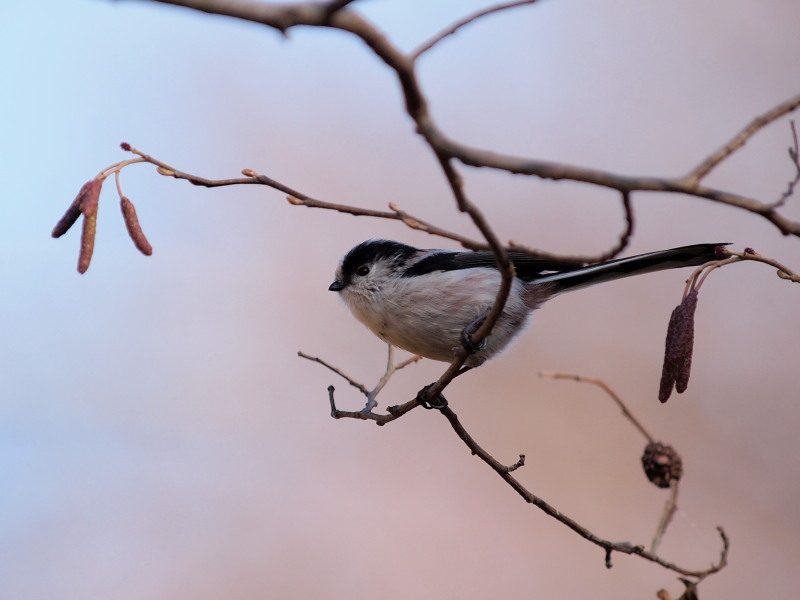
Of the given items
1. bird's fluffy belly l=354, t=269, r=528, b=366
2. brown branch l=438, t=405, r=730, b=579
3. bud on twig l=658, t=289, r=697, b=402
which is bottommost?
brown branch l=438, t=405, r=730, b=579

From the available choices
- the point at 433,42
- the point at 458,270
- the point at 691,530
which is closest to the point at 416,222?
the point at 433,42

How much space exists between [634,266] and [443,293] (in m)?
0.67

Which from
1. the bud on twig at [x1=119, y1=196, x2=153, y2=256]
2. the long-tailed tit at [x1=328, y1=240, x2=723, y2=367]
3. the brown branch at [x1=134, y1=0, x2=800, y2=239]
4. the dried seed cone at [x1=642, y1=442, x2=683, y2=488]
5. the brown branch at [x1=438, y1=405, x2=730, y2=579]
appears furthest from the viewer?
the long-tailed tit at [x1=328, y1=240, x2=723, y2=367]

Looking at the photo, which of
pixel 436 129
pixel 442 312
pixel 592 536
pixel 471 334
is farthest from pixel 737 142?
pixel 442 312

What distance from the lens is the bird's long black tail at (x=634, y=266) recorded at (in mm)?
1895

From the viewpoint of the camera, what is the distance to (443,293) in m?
2.63

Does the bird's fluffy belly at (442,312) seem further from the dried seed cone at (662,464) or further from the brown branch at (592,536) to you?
the dried seed cone at (662,464)

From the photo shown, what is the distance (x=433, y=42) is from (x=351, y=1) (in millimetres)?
246

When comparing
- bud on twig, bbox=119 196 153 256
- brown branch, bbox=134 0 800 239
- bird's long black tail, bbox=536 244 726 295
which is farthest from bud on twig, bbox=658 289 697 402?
bud on twig, bbox=119 196 153 256

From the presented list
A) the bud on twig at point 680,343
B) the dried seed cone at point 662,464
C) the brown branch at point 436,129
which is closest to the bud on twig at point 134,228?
the brown branch at point 436,129

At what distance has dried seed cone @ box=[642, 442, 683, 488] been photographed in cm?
211

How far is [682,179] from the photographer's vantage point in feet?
3.56

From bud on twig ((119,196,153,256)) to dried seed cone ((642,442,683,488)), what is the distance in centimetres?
134

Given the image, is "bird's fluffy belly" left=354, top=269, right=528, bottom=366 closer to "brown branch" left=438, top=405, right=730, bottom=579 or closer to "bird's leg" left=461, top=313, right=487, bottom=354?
"bird's leg" left=461, top=313, right=487, bottom=354
